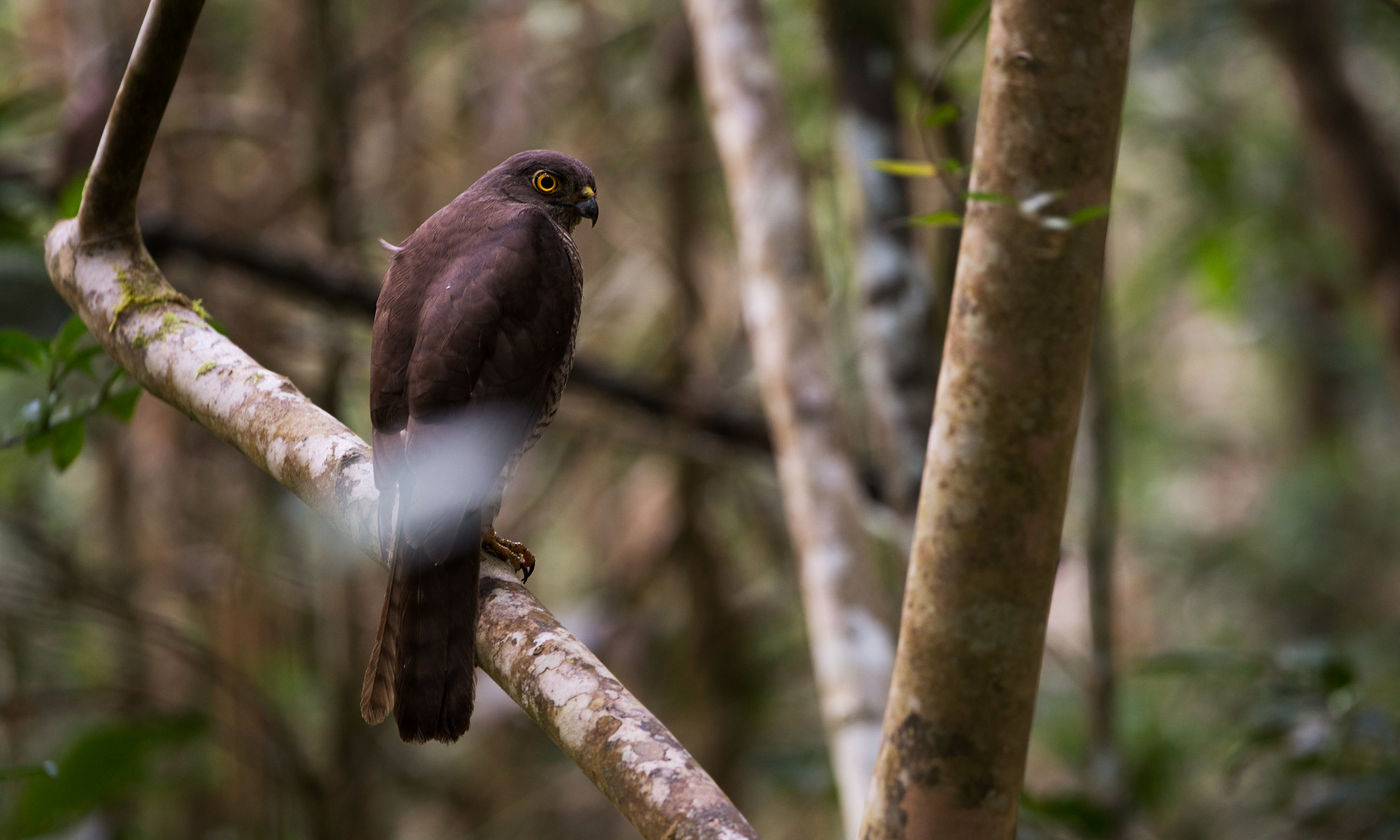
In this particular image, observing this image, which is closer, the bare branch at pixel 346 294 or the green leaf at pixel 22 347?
the green leaf at pixel 22 347

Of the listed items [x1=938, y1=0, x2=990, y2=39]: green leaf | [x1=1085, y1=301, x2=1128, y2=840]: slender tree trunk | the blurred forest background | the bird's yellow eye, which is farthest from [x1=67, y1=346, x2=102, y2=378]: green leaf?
[x1=1085, y1=301, x2=1128, y2=840]: slender tree trunk

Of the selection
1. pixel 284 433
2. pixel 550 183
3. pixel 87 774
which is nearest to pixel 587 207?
pixel 550 183

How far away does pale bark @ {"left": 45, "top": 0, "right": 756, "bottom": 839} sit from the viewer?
1.49 metres

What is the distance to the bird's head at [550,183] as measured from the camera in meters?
2.69

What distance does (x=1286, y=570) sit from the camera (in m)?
7.31

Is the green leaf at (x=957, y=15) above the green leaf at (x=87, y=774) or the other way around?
above

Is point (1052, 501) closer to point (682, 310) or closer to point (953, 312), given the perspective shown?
point (953, 312)

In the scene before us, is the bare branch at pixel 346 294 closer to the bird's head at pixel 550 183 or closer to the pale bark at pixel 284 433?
the bird's head at pixel 550 183

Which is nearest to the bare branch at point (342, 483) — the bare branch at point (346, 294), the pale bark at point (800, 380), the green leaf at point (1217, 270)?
the pale bark at point (800, 380)

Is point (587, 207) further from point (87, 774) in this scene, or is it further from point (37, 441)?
point (87, 774)

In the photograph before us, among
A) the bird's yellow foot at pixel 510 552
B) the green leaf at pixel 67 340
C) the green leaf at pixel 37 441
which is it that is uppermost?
the green leaf at pixel 67 340

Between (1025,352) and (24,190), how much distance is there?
3629 millimetres

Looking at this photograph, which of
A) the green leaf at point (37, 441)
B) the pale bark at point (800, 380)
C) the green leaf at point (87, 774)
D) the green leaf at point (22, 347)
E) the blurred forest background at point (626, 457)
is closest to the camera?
the green leaf at point (22, 347)

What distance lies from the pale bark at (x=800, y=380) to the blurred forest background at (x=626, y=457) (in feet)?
1.52
